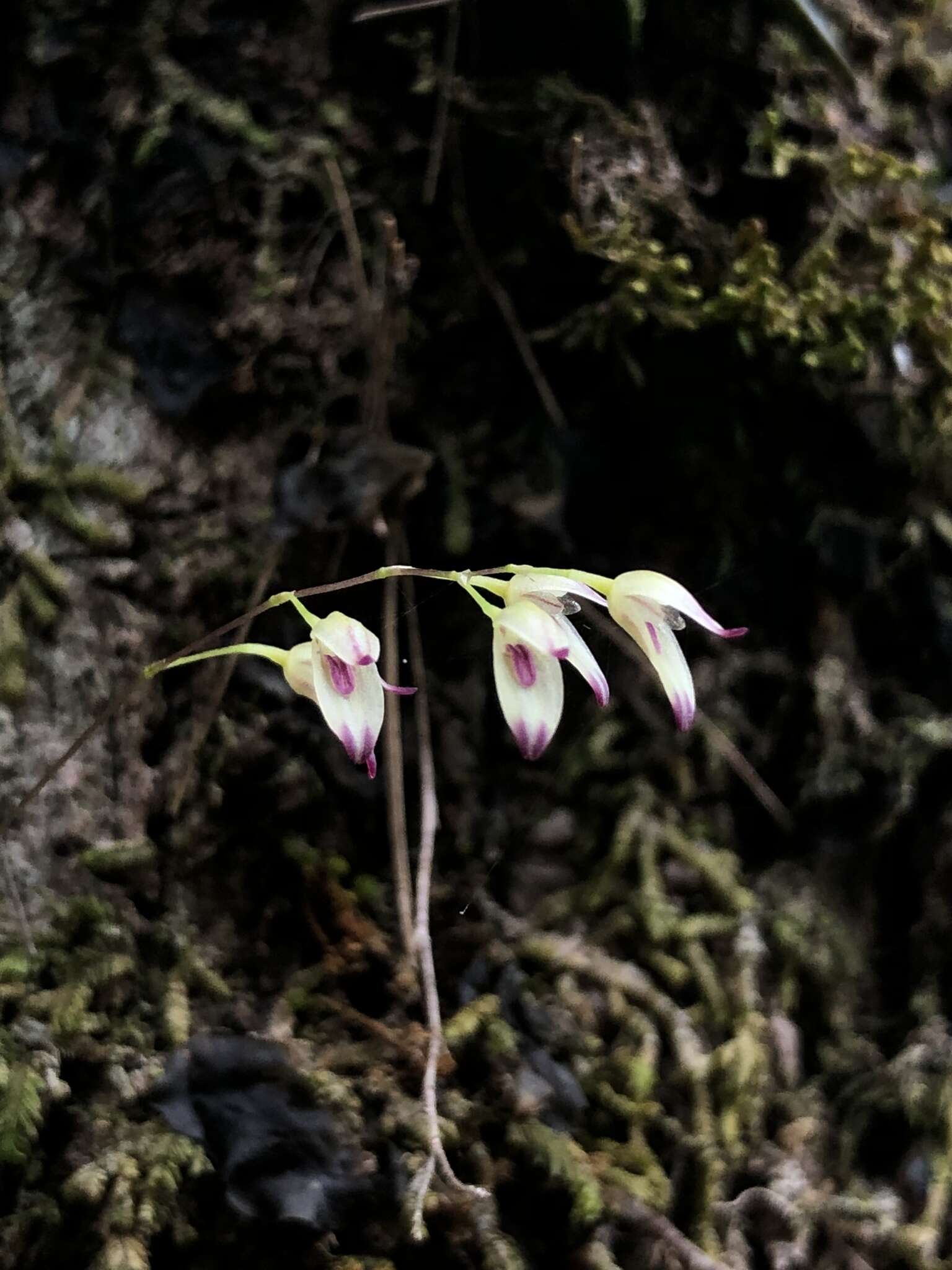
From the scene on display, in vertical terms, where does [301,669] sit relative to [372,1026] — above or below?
above

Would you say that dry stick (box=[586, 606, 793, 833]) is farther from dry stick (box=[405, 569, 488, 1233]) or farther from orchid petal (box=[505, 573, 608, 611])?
orchid petal (box=[505, 573, 608, 611])

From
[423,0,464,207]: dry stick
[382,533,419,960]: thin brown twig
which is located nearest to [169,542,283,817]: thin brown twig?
[382,533,419,960]: thin brown twig

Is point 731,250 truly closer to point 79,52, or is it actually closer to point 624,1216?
point 79,52

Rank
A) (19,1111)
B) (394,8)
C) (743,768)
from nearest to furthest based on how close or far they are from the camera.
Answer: (19,1111), (394,8), (743,768)

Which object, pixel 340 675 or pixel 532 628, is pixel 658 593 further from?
pixel 340 675

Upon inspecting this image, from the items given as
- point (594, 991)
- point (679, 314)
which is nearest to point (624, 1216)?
point (594, 991)

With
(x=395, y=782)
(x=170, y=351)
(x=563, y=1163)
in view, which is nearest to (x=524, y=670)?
(x=395, y=782)

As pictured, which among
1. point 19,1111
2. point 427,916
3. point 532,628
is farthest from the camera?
point 427,916

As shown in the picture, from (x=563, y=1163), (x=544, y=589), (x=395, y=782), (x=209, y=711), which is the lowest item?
(x=563, y=1163)
